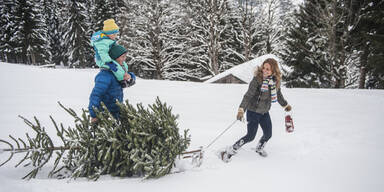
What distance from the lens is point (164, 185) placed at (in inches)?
101

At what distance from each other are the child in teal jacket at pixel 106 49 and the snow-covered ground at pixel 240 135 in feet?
4.73

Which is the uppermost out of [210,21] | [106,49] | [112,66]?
[210,21]

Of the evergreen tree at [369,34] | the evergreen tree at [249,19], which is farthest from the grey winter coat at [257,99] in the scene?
the evergreen tree at [249,19]

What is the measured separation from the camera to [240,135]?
4895 millimetres

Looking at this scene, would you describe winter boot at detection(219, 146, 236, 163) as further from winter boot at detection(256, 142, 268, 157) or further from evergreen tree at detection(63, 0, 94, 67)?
evergreen tree at detection(63, 0, 94, 67)

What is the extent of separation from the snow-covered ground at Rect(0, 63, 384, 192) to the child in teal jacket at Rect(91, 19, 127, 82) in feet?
4.73

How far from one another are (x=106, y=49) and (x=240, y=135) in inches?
134

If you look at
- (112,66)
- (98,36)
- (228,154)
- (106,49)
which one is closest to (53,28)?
(98,36)

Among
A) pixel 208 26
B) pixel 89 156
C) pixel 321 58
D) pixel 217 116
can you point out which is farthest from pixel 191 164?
pixel 208 26

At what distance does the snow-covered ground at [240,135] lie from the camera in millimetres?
2631

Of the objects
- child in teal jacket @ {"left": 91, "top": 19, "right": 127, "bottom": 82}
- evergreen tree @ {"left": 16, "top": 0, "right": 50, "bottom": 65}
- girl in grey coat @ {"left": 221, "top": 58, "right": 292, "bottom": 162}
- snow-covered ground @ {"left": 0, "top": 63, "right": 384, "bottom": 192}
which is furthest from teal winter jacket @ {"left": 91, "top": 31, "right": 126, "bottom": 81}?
evergreen tree @ {"left": 16, "top": 0, "right": 50, "bottom": 65}

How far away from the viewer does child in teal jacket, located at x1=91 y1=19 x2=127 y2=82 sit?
2.92m

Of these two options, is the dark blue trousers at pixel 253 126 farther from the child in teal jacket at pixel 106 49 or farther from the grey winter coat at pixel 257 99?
the child in teal jacket at pixel 106 49

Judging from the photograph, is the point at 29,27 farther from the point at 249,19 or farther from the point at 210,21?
the point at 249,19
